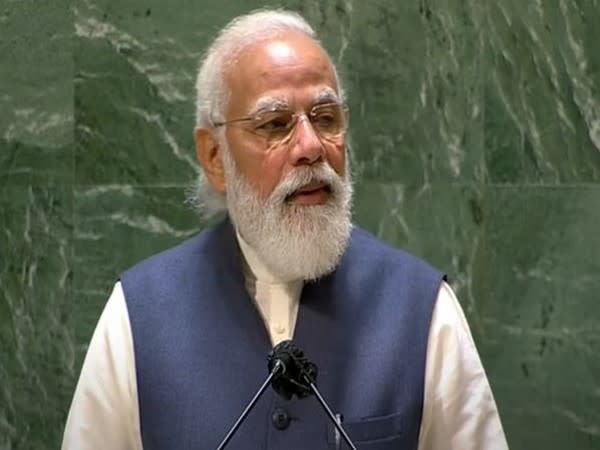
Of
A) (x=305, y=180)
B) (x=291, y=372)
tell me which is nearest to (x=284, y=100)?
(x=305, y=180)

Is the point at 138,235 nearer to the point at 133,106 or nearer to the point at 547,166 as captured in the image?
the point at 133,106

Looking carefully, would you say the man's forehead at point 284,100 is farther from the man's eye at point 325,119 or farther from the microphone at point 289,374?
the microphone at point 289,374

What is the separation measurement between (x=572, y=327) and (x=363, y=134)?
589 millimetres

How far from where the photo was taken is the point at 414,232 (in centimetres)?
217

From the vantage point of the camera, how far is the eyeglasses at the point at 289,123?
1.47 meters

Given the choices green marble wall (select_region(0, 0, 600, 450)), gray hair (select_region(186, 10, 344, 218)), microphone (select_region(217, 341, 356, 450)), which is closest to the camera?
microphone (select_region(217, 341, 356, 450))

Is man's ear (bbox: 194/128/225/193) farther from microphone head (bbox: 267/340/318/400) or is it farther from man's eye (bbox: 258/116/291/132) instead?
microphone head (bbox: 267/340/318/400)

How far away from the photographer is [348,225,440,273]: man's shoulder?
5.23ft

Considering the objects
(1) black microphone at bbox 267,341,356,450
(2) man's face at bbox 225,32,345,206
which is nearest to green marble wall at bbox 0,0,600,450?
(2) man's face at bbox 225,32,345,206

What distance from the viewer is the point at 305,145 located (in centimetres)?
144

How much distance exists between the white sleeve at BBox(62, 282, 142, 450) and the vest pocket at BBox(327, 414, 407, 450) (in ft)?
1.00

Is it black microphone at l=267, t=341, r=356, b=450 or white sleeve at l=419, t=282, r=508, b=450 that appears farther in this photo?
white sleeve at l=419, t=282, r=508, b=450

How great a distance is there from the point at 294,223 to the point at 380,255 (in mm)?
189

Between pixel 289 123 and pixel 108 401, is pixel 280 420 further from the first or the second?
pixel 289 123
